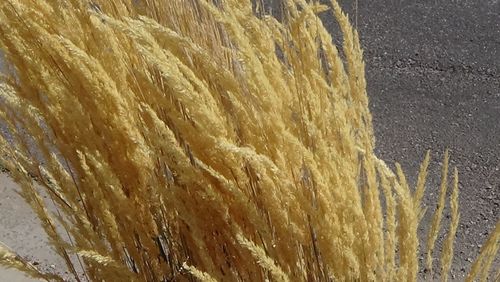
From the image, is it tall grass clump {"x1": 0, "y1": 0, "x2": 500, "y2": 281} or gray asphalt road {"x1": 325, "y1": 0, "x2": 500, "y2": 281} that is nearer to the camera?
tall grass clump {"x1": 0, "y1": 0, "x2": 500, "y2": 281}

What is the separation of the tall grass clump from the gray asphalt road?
1701 millimetres

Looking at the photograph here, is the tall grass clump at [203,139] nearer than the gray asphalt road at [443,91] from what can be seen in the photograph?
Yes

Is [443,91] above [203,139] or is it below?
above

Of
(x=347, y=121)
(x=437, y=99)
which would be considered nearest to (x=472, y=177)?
(x=437, y=99)

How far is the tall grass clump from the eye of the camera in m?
1.13

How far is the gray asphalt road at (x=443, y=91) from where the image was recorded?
313 cm

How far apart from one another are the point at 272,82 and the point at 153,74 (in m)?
0.21

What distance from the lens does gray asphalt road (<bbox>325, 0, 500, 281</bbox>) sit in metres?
3.13

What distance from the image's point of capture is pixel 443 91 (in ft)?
12.0

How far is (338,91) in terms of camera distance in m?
1.29

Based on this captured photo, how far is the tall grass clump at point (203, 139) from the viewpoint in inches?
44.6

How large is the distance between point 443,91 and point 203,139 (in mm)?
2718

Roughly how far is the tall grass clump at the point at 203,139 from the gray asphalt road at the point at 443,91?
5.58 ft

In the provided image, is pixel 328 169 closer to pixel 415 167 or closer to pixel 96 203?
pixel 96 203
